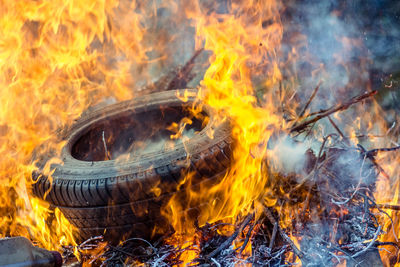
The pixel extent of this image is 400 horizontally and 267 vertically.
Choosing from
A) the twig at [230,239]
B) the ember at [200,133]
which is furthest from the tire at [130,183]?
the twig at [230,239]

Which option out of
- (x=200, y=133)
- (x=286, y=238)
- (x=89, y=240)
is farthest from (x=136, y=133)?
(x=286, y=238)

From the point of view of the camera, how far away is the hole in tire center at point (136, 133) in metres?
3.74

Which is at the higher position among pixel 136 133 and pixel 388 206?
pixel 136 133

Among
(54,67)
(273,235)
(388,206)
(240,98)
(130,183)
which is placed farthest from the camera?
(54,67)

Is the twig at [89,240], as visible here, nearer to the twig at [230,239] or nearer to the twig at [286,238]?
the twig at [230,239]

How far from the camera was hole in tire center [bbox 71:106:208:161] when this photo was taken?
3744 mm

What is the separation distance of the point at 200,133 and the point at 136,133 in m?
1.18

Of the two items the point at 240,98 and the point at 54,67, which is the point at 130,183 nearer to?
the point at 240,98

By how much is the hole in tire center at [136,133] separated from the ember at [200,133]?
16mm

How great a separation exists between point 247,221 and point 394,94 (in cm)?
268

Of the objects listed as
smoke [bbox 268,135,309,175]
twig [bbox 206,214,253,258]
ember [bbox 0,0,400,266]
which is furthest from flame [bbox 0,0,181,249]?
smoke [bbox 268,135,309,175]

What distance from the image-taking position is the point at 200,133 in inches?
121

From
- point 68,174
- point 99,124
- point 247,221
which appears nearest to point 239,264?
point 247,221

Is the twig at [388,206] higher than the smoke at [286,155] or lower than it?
lower
